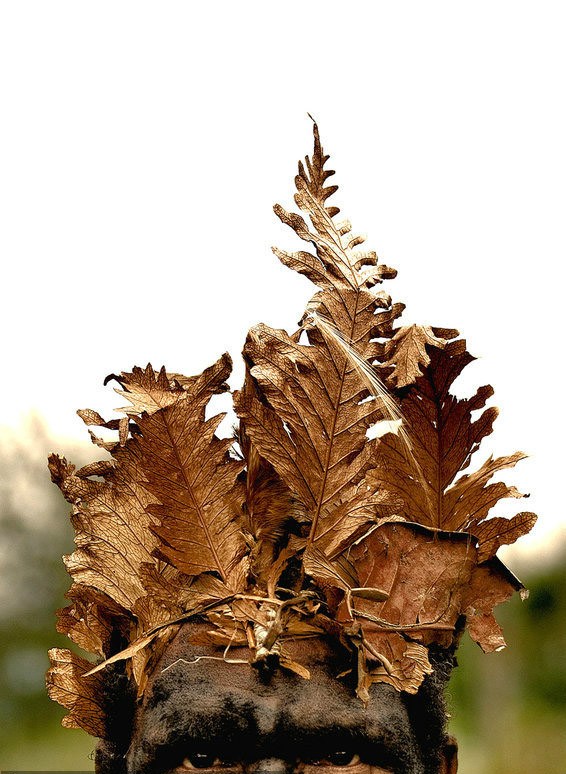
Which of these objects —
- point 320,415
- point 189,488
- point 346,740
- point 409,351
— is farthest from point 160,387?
point 346,740

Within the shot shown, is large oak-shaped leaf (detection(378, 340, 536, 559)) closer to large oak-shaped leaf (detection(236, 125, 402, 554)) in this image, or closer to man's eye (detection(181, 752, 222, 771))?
→ large oak-shaped leaf (detection(236, 125, 402, 554))

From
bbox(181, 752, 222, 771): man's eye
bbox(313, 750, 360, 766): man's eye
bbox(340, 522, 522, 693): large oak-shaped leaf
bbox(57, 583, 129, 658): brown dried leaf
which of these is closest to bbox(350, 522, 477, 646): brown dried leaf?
bbox(340, 522, 522, 693): large oak-shaped leaf

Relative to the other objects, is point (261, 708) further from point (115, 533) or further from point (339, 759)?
point (115, 533)

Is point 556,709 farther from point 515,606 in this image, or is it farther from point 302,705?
point 302,705

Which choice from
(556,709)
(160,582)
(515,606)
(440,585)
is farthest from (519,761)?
(160,582)

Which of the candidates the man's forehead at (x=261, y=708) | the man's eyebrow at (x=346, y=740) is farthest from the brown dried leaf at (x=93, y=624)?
the man's eyebrow at (x=346, y=740)

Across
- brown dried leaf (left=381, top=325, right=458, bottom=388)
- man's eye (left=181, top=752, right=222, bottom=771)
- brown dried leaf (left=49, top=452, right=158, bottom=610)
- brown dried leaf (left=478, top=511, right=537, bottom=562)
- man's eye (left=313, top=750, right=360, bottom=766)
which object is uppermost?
brown dried leaf (left=381, top=325, right=458, bottom=388)
